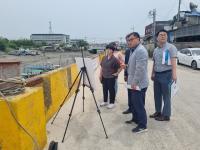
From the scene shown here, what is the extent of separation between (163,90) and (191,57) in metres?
18.1

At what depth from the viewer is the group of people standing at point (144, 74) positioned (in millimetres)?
6098

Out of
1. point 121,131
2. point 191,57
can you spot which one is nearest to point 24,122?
point 121,131

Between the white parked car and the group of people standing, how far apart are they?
1600 centimetres

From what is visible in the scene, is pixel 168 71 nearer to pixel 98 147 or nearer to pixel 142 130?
pixel 142 130

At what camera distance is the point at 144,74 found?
6.09 meters

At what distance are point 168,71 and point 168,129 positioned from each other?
126 centimetres

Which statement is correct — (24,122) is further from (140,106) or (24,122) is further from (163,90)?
(163,90)

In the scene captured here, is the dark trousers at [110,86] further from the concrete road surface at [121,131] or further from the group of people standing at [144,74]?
the concrete road surface at [121,131]

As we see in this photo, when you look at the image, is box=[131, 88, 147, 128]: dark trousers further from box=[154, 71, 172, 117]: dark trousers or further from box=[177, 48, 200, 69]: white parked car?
box=[177, 48, 200, 69]: white parked car

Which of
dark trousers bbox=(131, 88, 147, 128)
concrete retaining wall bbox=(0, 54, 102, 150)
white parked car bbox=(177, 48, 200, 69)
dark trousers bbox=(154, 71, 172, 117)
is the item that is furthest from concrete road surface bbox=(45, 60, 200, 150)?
white parked car bbox=(177, 48, 200, 69)

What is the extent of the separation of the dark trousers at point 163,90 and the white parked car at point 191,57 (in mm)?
16415

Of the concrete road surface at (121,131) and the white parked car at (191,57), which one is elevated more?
the white parked car at (191,57)

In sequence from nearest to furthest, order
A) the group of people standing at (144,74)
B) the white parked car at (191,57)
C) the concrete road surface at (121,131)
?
1. the concrete road surface at (121,131)
2. the group of people standing at (144,74)
3. the white parked car at (191,57)

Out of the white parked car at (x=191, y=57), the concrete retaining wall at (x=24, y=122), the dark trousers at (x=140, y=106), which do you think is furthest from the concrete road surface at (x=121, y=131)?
Result: the white parked car at (x=191, y=57)
